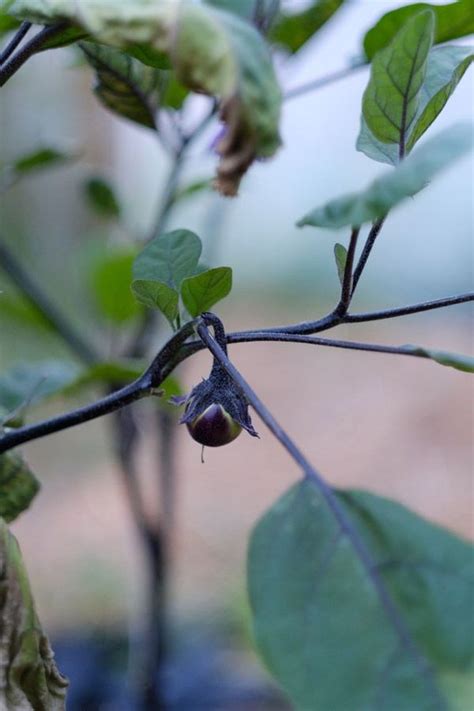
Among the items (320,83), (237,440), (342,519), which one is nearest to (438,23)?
(320,83)

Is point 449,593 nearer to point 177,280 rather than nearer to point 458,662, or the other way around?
point 458,662

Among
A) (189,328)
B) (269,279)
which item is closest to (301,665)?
(189,328)

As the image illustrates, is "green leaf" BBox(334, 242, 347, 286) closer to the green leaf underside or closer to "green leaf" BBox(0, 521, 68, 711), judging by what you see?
the green leaf underside

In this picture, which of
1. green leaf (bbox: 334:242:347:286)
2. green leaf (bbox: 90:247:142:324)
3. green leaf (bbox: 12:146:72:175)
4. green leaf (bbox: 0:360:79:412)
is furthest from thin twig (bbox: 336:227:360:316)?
green leaf (bbox: 90:247:142:324)

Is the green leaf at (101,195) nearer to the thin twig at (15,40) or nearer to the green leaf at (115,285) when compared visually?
the green leaf at (115,285)

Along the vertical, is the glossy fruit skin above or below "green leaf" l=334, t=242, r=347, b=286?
below

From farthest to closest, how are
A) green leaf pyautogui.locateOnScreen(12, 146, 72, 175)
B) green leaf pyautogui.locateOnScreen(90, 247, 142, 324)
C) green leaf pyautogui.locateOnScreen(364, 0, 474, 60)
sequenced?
green leaf pyautogui.locateOnScreen(90, 247, 142, 324), green leaf pyautogui.locateOnScreen(12, 146, 72, 175), green leaf pyautogui.locateOnScreen(364, 0, 474, 60)

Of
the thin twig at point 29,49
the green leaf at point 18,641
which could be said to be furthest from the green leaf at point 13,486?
the thin twig at point 29,49

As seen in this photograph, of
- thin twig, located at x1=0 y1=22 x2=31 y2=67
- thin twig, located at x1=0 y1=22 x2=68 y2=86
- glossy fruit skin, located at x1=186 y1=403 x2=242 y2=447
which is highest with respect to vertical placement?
thin twig, located at x1=0 y1=22 x2=31 y2=67
